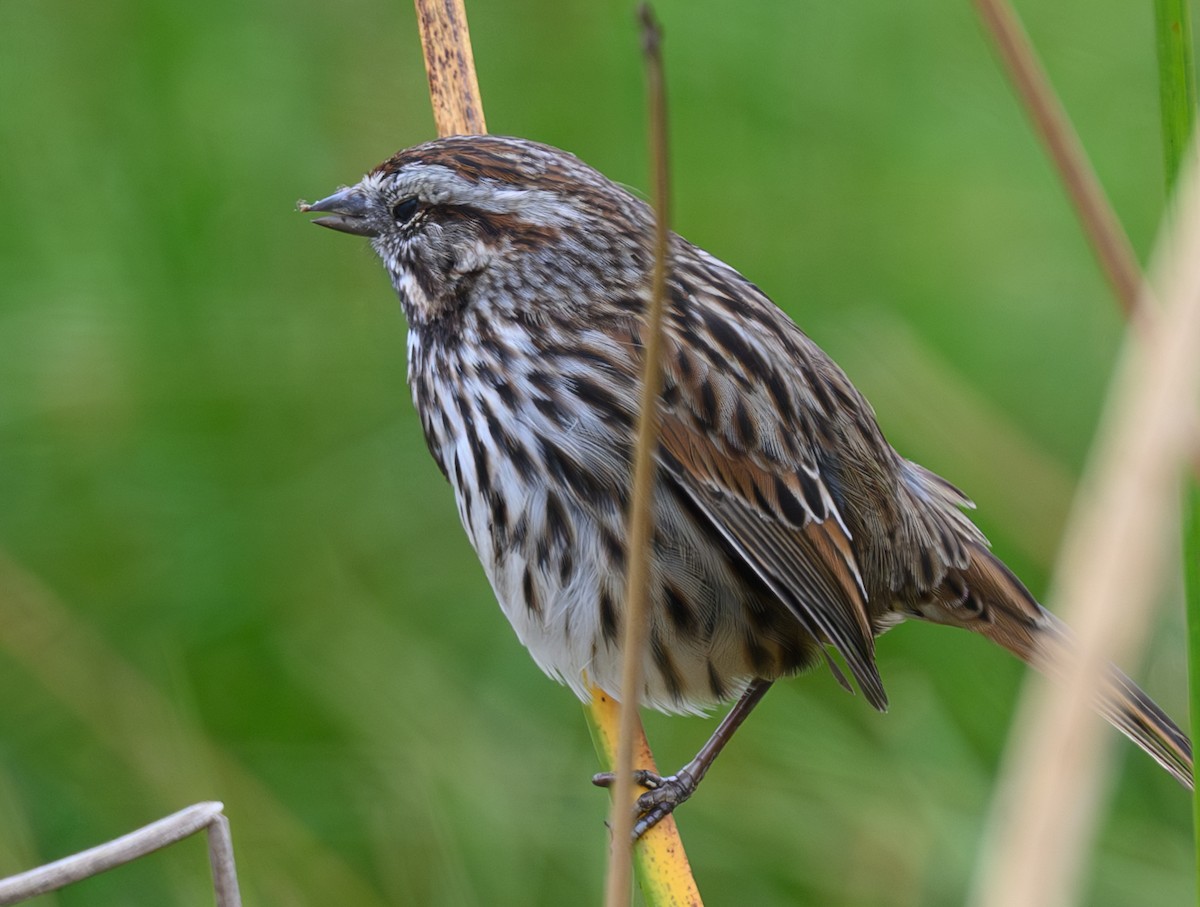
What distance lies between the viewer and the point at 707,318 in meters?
2.55

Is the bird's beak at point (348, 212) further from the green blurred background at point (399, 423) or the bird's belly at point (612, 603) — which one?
the bird's belly at point (612, 603)

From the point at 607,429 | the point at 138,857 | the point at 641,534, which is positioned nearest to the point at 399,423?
the point at 607,429

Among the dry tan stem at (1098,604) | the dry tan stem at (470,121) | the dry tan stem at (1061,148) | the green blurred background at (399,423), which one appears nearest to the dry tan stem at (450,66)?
the dry tan stem at (470,121)

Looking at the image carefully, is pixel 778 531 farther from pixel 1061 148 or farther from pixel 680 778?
pixel 1061 148

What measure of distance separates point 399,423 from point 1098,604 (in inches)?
107

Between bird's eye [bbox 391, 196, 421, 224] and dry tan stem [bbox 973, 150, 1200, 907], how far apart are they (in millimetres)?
1795

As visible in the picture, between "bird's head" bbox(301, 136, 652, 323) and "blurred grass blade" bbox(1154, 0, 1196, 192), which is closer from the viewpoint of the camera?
"blurred grass blade" bbox(1154, 0, 1196, 192)

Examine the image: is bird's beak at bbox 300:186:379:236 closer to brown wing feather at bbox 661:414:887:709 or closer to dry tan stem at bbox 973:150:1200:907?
brown wing feather at bbox 661:414:887:709

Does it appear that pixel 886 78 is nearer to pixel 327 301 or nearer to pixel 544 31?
pixel 544 31

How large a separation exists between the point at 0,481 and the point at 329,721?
0.91 meters

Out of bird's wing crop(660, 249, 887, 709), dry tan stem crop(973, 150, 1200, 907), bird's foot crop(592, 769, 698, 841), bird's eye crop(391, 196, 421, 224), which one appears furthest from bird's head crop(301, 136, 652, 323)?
dry tan stem crop(973, 150, 1200, 907)

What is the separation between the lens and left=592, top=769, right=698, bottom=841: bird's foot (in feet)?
7.70

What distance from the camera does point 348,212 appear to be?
2.59 meters

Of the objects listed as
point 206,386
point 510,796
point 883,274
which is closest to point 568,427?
point 510,796
